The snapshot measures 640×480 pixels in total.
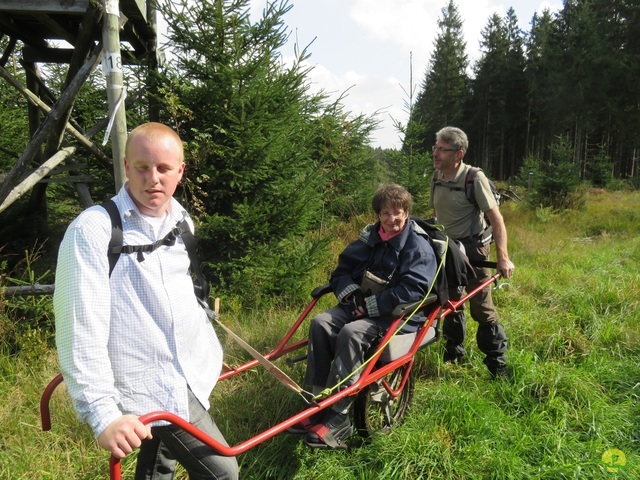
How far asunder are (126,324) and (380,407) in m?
2.20

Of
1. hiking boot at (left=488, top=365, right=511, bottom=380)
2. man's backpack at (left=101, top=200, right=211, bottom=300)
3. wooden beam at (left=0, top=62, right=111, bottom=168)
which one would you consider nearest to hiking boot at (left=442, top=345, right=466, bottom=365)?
hiking boot at (left=488, top=365, right=511, bottom=380)

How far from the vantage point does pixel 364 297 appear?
3.24 meters

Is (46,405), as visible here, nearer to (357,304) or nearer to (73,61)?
(357,304)

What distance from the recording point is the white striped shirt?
4.60ft

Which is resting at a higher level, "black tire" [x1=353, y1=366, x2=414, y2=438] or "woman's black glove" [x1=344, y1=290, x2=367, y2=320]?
"woman's black glove" [x1=344, y1=290, x2=367, y2=320]

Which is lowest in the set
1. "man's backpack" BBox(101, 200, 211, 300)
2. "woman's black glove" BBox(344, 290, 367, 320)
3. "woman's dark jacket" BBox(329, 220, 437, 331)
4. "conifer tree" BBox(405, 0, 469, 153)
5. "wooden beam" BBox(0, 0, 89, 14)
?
"woman's black glove" BBox(344, 290, 367, 320)

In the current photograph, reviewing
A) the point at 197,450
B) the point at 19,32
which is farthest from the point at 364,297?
the point at 19,32

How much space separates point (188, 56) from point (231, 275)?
250 cm

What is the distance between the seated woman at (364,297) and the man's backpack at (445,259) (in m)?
0.12

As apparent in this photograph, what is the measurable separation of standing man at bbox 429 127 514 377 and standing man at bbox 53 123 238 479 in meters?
2.61

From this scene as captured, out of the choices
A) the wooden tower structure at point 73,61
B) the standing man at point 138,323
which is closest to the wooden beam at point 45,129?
the wooden tower structure at point 73,61

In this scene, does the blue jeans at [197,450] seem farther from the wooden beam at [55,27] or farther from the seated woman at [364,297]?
the wooden beam at [55,27]

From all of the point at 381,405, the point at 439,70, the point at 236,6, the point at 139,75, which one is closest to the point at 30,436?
the point at 381,405

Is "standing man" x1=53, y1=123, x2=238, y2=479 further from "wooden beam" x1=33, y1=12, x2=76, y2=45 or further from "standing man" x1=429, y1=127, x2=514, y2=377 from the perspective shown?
"wooden beam" x1=33, y1=12, x2=76, y2=45
